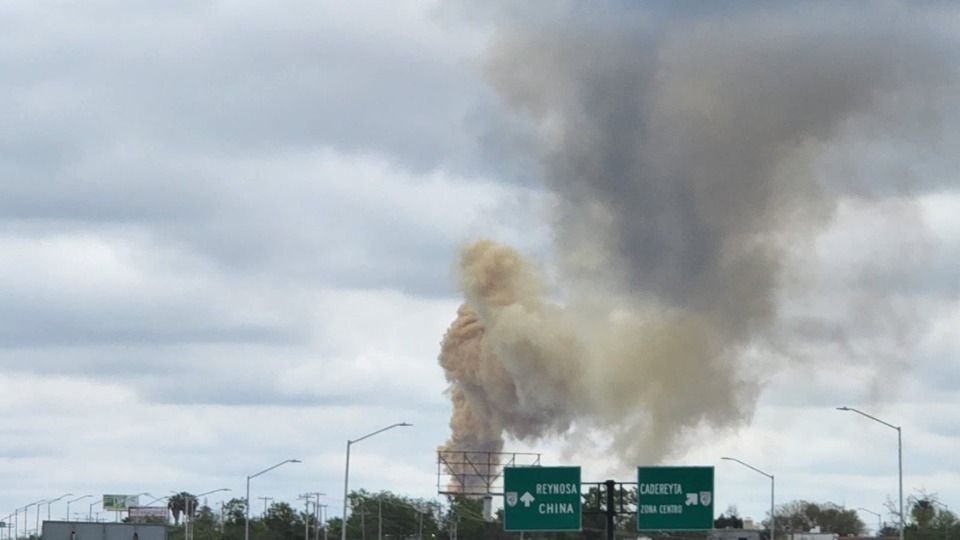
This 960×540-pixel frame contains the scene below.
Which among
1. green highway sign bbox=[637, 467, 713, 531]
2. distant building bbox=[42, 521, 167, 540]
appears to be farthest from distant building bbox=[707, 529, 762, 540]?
distant building bbox=[42, 521, 167, 540]

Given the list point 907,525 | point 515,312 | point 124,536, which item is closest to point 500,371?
point 515,312

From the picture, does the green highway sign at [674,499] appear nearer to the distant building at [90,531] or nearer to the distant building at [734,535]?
the distant building at [90,531]

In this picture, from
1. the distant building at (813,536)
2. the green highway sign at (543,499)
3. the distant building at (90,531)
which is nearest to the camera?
the green highway sign at (543,499)

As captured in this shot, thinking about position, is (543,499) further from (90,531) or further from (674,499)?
(90,531)

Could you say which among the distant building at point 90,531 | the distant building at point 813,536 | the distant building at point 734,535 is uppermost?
the distant building at point 813,536

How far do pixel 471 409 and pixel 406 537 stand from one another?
1206 inches

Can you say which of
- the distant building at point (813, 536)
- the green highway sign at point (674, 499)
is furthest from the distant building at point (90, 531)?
the distant building at point (813, 536)

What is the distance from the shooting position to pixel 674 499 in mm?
80750

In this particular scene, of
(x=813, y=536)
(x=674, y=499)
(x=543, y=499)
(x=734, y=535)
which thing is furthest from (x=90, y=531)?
(x=813, y=536)

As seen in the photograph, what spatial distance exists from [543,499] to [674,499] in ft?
17.3

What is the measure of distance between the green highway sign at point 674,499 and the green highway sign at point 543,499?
2.81 m

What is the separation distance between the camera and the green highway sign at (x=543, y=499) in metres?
80.1

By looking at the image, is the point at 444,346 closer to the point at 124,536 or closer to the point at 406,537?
the point at 406,537

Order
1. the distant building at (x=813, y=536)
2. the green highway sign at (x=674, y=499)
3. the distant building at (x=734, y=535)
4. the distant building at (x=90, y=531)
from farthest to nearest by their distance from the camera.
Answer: the distant building at (x=813, y=536) < the distant building at (x=734, y=535) < the distant building at (x=90, y=531) < the green highway sign at (x=674, y=499)
